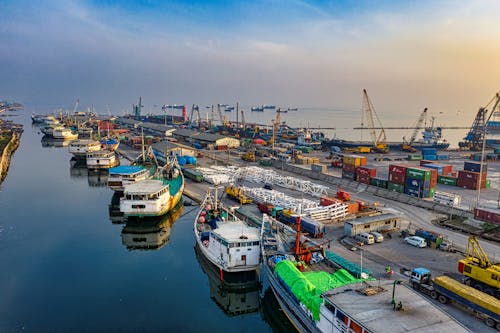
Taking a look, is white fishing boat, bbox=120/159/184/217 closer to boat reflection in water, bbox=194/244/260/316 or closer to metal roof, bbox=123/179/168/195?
metal roof, bbox=123/179/168/195

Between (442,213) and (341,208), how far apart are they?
14.4 metres

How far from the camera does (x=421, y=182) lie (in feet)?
178

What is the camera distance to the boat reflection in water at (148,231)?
41812 millimetres

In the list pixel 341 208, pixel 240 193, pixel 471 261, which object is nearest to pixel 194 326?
pixel 471 261

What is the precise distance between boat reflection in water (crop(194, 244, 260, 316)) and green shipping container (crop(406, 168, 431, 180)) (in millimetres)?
34148

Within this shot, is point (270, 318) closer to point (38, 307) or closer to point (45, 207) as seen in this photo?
point (38, 307)

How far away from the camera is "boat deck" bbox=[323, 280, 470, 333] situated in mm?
17031

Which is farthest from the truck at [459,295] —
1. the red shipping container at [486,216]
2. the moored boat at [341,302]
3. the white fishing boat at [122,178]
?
the white fishing boat at [122,178]

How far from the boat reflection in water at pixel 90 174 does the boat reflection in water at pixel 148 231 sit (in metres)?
26.4


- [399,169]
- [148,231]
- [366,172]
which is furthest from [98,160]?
[399,169]

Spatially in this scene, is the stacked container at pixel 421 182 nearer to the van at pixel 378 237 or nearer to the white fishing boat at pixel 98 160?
the van at pixel 378 237

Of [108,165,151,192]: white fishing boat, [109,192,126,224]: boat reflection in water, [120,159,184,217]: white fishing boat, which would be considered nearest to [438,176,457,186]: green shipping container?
[120,159,184,217]: white fishing boat

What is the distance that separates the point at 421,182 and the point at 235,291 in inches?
1436

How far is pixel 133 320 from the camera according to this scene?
2708 cm
